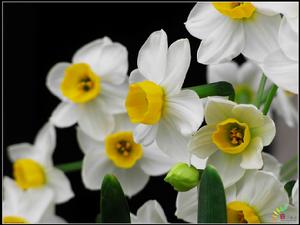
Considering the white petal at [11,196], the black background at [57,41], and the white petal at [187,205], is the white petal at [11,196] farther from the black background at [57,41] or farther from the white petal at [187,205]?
the black background at [57,41]

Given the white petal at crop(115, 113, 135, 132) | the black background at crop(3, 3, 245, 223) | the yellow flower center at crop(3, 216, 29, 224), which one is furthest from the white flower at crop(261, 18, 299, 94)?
the black background at crop(3, 3, 245, 223)

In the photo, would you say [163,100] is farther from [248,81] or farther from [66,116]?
[248,81]

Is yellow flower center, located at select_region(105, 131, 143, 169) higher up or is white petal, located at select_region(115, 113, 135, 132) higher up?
white petal, located at select_region(115, 113, 135, 132)

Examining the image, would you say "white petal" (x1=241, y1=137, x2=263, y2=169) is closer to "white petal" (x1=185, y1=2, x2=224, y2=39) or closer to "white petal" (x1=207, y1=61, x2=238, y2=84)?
"white petal" (x1=185, y1=2, x2=224, y2=39)

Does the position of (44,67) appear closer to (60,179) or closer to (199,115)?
(60,179)

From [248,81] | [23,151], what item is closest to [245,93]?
[248,81]

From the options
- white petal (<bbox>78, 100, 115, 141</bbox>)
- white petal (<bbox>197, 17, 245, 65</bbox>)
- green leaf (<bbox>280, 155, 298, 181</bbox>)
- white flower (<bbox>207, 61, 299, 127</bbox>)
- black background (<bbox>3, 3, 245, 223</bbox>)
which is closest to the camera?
white petal (<bbox>197, 17, 245, 65</bbox>)
